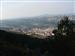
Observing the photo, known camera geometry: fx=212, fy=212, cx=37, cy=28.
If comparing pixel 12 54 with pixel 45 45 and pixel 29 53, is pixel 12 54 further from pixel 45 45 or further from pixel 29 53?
pixel 45 45

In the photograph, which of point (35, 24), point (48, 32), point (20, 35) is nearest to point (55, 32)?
point (48, 32)

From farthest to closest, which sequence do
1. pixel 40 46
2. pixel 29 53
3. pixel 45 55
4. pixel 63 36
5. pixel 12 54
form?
pixel 63 36 → pixel 40 46 → pixel 45 55 → pixel 29 53 → pixel 12 54

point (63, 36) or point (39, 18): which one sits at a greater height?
point (39, 18)

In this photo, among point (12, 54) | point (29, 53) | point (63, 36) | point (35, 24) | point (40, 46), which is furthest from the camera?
point (35, 24)

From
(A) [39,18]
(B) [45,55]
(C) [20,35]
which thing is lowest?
(B) [45,55]

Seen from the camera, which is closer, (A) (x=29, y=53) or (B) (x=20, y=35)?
(A) (x=29, y=53)

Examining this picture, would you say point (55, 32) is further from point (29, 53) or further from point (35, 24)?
point (29, 53)
